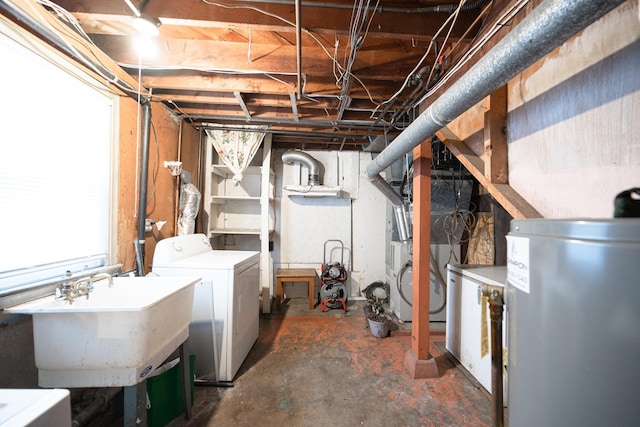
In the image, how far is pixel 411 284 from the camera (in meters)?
2.60

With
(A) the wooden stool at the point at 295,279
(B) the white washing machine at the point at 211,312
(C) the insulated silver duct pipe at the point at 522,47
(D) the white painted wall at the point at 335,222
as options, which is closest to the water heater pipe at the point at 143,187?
(B) the white washing machine at the point at 211,312

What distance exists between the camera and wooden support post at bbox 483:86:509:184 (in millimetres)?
1085

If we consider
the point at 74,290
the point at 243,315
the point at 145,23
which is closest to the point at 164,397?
the point at 243,315

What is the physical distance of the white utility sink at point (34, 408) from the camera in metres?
0.48

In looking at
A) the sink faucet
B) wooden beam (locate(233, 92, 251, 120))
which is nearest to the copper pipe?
the sink faucet

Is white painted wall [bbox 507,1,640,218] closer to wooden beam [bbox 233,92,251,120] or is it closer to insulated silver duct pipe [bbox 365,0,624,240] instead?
insulated silver duct pipe [bbox 365,0,624,240]

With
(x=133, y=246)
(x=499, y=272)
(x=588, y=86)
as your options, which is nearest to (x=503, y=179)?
(x=588, y=86)

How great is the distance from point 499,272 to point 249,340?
2252 mm

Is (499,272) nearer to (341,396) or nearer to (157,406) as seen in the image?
(341,396)

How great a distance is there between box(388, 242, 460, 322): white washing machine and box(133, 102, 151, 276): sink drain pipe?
2591 mm

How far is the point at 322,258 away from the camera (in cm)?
343

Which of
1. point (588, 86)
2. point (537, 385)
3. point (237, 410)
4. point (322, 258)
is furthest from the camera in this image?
point (322, 258)

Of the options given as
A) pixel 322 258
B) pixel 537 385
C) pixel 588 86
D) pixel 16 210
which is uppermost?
pixel 588 86

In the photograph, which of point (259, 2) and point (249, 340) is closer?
point (259, 2)
